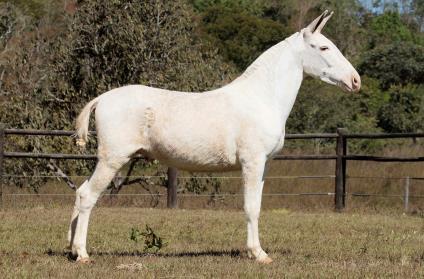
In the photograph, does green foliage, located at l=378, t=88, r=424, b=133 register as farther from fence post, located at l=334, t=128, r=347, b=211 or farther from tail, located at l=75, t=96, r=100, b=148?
tail, located at l=75, t=96, r=100, b=148

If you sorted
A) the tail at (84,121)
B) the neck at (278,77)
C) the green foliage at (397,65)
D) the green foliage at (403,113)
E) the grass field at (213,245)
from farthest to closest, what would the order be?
1. the green foliage at (397,65)
2. the green foliage at (403,113)
3. the neck at (278,77)
4. the tail at (84,121)
5. the grass field at (213,245)

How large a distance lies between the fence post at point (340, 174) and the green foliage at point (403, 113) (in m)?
18.8

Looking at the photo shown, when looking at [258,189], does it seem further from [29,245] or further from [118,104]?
[29,245]

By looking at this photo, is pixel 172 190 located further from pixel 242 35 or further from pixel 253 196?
pixel 242 35

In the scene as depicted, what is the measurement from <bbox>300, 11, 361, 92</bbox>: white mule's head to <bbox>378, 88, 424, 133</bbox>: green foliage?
26615 mm

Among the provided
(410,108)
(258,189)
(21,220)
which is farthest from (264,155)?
(410,108)

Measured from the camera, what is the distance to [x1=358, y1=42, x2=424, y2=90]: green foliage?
143 ft

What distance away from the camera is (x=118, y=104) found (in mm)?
7633

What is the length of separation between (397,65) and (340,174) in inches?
1149

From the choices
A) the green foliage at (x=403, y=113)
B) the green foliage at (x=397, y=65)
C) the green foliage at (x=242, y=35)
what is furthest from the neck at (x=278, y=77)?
the green foliage at (x=397, y=65)

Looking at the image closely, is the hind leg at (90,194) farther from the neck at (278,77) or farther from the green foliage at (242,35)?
the green foliage at (242,35)

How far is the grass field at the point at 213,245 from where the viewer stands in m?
6.88

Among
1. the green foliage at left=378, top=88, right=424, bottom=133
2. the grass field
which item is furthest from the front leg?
the green foliage at left=378, top=88, right=424, bottom=133

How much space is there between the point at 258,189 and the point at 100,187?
143 centimetres
